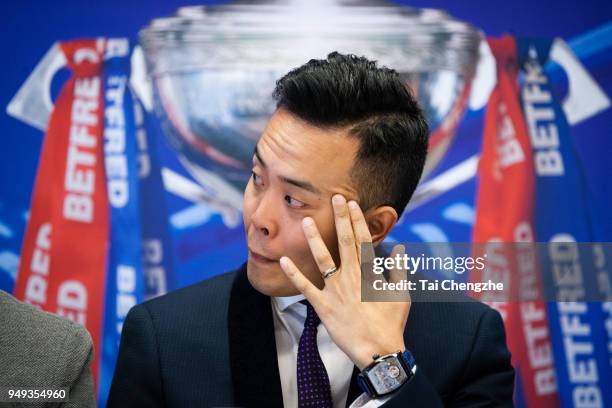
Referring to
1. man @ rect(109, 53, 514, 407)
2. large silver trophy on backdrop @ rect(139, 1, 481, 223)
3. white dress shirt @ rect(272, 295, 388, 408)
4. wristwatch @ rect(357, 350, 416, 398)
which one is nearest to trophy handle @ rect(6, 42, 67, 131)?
large silver trophy on backdrop @ rect(139, 1, 481, 223)

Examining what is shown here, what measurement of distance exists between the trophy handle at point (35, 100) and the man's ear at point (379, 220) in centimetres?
138

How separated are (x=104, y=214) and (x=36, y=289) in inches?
12.8

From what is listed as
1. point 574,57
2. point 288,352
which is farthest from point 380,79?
point 574,57

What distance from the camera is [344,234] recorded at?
1.63m

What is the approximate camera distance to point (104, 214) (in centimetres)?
268

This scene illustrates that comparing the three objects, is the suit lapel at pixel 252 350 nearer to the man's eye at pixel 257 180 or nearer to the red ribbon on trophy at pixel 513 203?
the man's eye at pixel 257 180

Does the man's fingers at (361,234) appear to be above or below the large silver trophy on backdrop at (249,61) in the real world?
below

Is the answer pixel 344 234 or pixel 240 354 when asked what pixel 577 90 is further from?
pixel 240 354

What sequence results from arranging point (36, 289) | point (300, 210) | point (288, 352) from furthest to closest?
1. point (36, 289)
2. point (288, 352)
3. point (300, 210)

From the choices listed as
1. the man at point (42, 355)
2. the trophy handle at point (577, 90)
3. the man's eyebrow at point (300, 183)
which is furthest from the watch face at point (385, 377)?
the trophy handle at point (577, 90)

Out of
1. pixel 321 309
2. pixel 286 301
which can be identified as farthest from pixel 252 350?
pixel 321 309

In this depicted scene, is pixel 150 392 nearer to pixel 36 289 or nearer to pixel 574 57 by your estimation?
pixel 36 289

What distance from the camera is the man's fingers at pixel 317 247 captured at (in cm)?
163

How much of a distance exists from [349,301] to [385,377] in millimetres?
160
